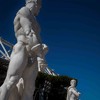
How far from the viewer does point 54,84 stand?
24.9m

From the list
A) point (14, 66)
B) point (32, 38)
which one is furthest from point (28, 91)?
point (32, 38)

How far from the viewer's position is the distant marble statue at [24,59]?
19.3 ft

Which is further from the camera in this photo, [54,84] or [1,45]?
[1,45]

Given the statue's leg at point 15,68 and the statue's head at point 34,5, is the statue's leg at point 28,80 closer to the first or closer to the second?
the statue's leg at point 15,68

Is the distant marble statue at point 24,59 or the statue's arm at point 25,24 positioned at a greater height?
the statue's arm at point 25,24

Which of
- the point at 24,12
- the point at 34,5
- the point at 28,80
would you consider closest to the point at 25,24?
the point at 24,12

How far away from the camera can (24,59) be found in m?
6.01

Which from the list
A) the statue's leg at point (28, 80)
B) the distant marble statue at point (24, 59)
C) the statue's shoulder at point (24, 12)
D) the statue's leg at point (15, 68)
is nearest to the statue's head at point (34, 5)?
the distant marble statue at point (24, 59)

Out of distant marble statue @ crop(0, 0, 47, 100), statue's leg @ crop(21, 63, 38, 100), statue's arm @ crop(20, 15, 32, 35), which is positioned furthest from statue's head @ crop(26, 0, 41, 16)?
statue's leg @ crop(21, 63, 38, 100)

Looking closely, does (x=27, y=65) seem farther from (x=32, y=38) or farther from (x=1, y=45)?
(x=1, y=45)

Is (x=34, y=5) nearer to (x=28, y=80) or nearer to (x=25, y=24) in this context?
(x=25, y=24)

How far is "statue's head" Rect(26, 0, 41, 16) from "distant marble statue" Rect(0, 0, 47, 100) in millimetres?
137

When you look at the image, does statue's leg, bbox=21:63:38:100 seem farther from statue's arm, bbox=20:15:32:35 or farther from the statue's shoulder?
the statue's shoulder

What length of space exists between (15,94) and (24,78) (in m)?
0.40
